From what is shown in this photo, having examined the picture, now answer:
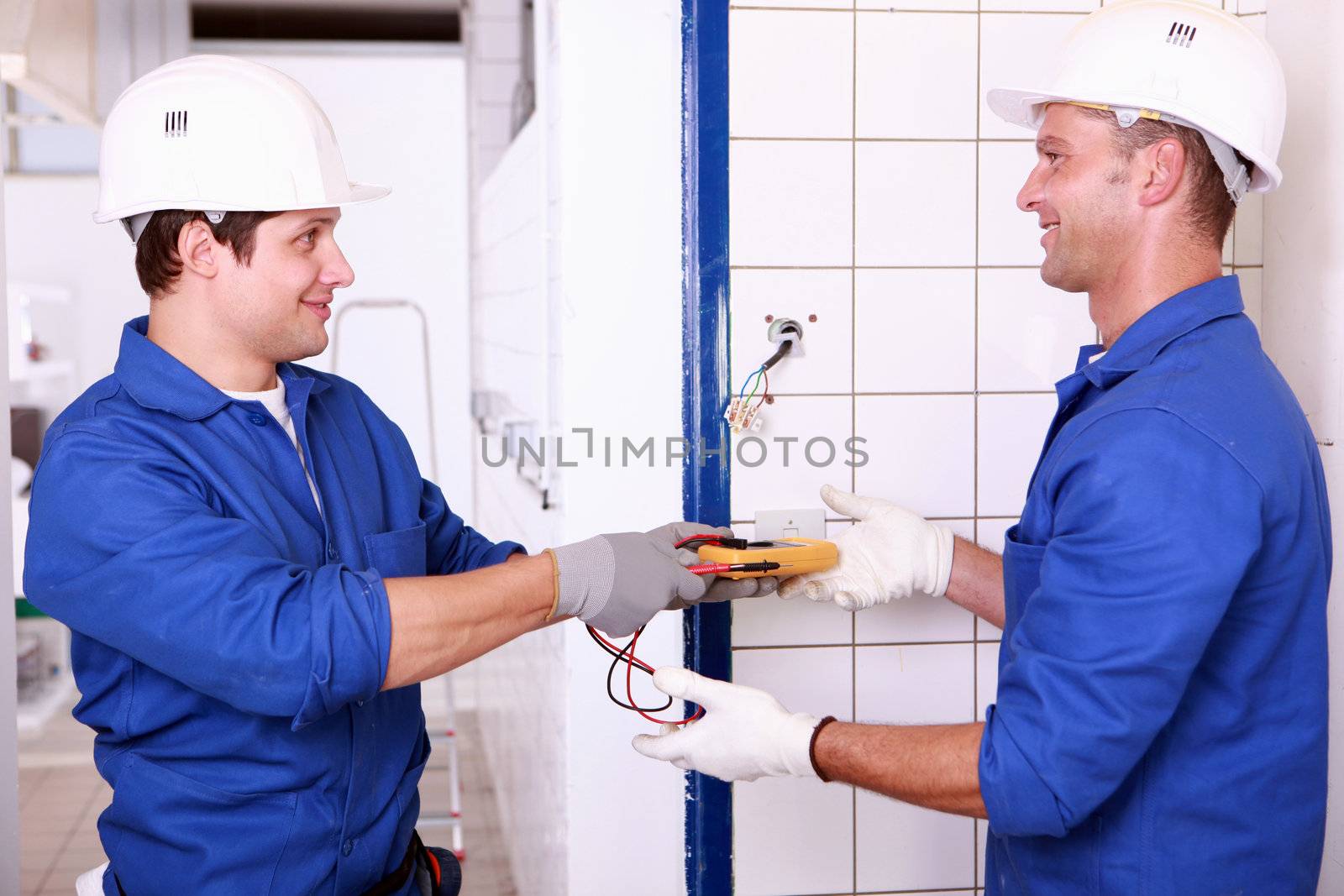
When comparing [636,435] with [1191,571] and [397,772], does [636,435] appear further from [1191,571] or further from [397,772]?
[1191,571]

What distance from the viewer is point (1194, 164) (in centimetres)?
138

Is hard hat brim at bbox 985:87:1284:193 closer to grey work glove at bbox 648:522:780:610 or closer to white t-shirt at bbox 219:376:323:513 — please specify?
grey work glove at bbox 648:522:780:610

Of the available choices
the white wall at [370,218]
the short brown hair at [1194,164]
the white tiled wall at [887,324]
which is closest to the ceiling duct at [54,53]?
the white wall at [370,218]

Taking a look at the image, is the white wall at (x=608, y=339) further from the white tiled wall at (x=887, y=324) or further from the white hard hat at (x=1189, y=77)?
the white hard hat at (x=1189, y=77)

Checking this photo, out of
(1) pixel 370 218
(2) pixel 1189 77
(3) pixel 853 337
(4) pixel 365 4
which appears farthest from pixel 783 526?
(4) pixel 365 4

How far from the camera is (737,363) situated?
6.19 feet

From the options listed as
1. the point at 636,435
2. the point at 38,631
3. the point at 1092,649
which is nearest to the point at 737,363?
the point at 636,435

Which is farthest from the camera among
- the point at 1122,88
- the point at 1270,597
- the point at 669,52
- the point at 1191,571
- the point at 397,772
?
the point at 669,52

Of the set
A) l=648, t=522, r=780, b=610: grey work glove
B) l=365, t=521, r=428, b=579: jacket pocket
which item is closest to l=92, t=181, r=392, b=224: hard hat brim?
l=365, t=521, r=428, b=579: jacket pocket

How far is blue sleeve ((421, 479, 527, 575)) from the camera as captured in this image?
5.74 ft

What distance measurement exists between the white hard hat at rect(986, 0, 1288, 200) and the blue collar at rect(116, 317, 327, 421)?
1.09m

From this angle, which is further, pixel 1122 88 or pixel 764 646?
pixel 764 646

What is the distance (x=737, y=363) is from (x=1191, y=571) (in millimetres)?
888

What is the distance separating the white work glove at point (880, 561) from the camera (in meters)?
1.78
